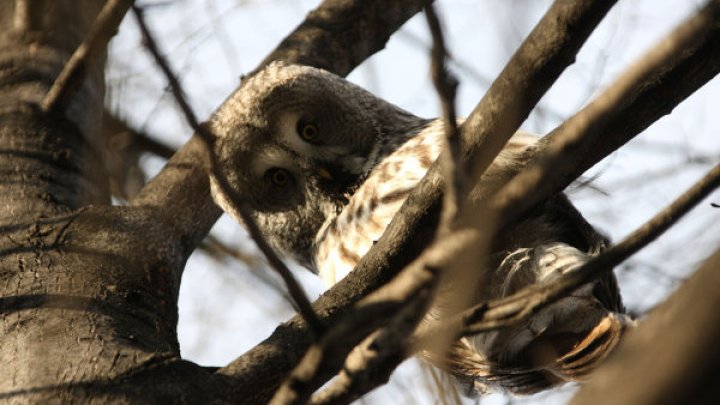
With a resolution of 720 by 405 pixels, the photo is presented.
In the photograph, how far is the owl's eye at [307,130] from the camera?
4.91m

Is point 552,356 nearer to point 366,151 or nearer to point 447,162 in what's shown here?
point 366,151

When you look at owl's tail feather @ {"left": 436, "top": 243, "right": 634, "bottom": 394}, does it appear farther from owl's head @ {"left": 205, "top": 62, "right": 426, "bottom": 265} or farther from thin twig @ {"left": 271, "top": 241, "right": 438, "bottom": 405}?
thin twig @ {"left": 271, "top": 241, "right": 438, "bottom": 405}

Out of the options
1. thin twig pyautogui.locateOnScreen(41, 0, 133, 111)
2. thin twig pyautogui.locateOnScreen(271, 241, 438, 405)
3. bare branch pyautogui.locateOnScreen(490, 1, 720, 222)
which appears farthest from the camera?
thin twig pyautogui.locateOnScreen(41, 0, 133, 111)

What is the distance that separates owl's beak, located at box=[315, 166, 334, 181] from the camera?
4789 millimetres

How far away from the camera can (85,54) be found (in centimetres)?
401

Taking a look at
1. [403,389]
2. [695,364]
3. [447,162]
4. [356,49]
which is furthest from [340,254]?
[695,364]

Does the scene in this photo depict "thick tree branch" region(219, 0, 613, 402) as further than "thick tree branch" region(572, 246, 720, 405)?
Yes

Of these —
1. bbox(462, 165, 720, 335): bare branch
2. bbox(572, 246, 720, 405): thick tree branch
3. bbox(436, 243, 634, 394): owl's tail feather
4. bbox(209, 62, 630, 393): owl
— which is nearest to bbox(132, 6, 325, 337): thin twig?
bbox(462, 165, 720, 335): bare branch

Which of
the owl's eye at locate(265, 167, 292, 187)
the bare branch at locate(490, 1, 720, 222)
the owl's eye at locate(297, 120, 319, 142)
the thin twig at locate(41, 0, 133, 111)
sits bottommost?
the bare branch at locate(490, 1, 720, 222)

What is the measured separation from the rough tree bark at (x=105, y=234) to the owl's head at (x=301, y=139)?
255mm

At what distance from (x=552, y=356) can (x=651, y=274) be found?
1.05 metres

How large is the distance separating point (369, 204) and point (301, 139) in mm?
770

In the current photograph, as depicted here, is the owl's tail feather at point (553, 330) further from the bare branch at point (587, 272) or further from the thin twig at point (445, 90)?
the thin twig at point (445, 90)

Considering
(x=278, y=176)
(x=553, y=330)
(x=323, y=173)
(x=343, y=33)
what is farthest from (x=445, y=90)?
(x=343, y=33)
